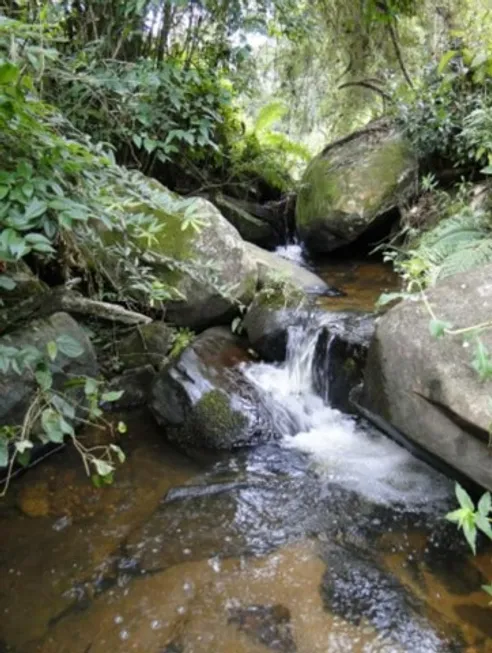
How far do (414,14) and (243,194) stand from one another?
11.4ft

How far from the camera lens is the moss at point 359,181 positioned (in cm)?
630

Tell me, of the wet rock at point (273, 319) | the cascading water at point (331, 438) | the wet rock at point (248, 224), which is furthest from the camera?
the wet rock at point (248, 224)

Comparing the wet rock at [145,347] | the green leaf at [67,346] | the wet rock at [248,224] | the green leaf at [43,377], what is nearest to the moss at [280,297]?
the wet rock at [145,347]

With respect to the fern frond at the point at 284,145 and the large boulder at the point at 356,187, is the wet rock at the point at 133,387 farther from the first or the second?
the fern frond at the point at 284,145

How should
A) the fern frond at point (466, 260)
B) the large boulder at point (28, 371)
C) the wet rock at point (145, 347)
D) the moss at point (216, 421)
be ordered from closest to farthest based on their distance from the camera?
the large boulder at point (28, 371) → the fern frond at point (466, 260) → the moss at point (216, 421) → the wet rock at point (145, 347)

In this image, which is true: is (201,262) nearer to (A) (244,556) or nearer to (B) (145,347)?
(B) (145,347)

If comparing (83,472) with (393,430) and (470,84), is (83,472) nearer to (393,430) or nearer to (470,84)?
(393,430)

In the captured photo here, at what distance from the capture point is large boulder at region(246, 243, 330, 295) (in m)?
5.07

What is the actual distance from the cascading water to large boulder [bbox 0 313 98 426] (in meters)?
1.48

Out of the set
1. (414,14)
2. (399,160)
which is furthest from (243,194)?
(414,14)

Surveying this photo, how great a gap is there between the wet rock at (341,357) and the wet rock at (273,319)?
335 millimetres

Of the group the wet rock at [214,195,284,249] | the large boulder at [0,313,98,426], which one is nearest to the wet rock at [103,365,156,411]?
the large boulder at [0,313,98,426]

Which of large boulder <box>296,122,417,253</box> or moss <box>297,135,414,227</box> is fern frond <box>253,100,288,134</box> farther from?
moss <box>297,135,414,227</box>

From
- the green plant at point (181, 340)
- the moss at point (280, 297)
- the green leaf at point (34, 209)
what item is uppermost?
the green leaf at point (34, 209)
